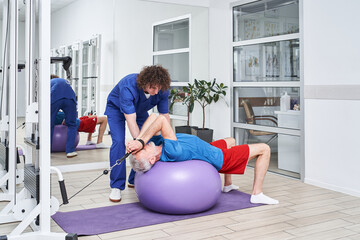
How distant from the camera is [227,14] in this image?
508 centimetres

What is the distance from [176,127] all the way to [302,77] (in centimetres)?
183

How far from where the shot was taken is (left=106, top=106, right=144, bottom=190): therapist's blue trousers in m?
3.39

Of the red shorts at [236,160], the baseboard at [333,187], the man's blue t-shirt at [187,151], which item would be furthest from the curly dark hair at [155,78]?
the baseboard at [333,187]

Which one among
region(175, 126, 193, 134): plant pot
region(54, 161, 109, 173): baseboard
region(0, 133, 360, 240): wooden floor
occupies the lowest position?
region(0, 133, 360, 240): wooden floor

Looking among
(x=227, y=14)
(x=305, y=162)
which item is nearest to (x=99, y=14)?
(x=227, y=14)

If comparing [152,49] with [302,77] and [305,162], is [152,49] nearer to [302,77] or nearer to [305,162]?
[302,77]

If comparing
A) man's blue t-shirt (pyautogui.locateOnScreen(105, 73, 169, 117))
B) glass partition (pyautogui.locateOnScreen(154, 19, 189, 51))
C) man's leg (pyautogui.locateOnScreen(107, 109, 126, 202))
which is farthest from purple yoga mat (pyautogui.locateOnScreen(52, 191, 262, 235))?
glass partition (pyautogui.locateOnScreen(154, 19, 189, 51))

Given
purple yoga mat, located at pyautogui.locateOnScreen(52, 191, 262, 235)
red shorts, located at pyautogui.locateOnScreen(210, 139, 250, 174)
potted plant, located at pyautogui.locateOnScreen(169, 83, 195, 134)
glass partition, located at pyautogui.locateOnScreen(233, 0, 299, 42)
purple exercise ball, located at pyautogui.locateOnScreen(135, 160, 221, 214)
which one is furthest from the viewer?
potted plant, located at pyautogui.locateOnScreen(169, 83, 195, 134)

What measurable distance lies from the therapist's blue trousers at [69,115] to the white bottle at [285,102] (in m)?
2.18

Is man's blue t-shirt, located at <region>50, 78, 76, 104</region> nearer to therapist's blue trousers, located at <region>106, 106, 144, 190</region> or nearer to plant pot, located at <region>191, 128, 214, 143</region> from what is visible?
therapist's blue trousers, located at <region>106, 106, 144, 190</region>

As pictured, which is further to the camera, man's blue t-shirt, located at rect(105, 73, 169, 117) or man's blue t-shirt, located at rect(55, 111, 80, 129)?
man's blue t-shirt, located at rect(55, 111, 80, 129)

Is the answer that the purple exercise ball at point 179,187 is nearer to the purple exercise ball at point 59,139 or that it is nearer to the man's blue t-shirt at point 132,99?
the man's blue t-shirt at point 132,99

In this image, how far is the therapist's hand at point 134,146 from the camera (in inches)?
108

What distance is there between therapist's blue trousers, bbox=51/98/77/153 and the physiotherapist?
1.16m
